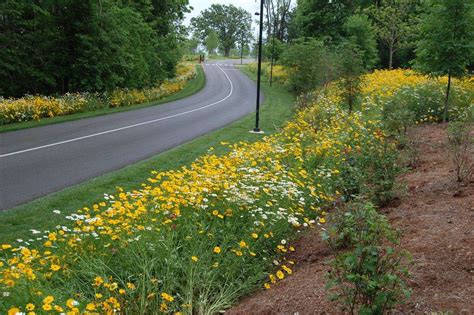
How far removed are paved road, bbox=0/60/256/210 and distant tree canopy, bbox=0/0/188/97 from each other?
3.61 metres

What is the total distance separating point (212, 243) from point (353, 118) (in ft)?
24.4

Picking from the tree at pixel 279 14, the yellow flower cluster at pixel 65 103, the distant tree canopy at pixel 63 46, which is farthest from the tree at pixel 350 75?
the tree at pixel 279 14

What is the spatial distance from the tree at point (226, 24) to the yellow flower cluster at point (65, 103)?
346ft

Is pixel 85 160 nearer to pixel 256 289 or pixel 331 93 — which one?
pixel 256 289

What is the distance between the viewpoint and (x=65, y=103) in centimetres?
1806

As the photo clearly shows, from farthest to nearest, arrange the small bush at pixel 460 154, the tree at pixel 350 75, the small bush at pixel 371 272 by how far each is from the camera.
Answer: the tree at pixel 350 75, the small bush at pixel 460 154, the small bush at pixel 371 272

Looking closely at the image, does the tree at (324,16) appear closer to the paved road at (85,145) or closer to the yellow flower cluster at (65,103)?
the yellow flower cluster at (65,103)

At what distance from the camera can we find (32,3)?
1827 cm

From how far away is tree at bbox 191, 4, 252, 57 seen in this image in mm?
127375

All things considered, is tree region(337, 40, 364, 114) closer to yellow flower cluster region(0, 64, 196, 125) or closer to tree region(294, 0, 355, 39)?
→ yellow flower cluster region(0, 64, 196, 125)

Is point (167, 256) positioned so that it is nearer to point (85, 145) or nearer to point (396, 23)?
point (85, 145)

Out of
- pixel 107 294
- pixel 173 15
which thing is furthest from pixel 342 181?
pixel 173 15

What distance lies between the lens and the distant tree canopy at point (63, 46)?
18.3 meters

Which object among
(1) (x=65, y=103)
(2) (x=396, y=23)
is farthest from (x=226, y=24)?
(1) (x=65, y=103)
